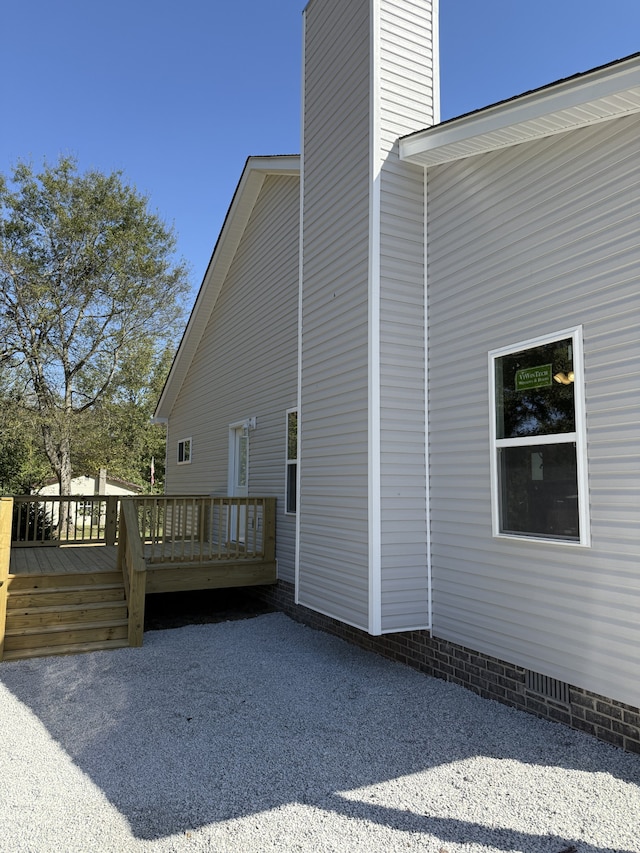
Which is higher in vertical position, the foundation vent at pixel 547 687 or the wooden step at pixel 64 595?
the wooden step at pixel 64 595

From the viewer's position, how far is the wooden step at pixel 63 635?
5914 millimetres

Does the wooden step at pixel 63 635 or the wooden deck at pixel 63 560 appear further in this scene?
the wooden deck at pixel 63 560

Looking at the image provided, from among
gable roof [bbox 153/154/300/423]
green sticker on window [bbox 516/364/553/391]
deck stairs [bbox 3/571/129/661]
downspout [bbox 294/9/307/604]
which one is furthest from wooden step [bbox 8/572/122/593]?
gable roof [bbox 153/154/300/423]

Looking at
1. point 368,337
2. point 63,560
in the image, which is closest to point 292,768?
point 368,337

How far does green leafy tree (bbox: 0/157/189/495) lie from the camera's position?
17719 millimetres

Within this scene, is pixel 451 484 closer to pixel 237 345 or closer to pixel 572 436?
pixel 572 436

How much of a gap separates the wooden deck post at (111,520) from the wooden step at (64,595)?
10.9 feet

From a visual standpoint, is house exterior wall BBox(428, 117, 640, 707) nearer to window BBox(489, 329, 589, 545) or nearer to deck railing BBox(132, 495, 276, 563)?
window BBox(489, 329, 589, 545)

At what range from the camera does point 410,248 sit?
218 inches

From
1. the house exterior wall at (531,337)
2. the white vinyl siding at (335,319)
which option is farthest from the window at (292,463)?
the house exterior wall at (531,337)

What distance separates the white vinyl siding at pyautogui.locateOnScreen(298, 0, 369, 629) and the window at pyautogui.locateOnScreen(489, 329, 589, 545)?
1.26m

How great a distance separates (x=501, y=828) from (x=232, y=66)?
14666mm

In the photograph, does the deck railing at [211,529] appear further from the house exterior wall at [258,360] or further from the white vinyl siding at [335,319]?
the white vinyl siding at [335,319]

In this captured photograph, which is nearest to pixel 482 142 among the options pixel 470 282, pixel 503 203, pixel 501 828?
pixel 503 203
